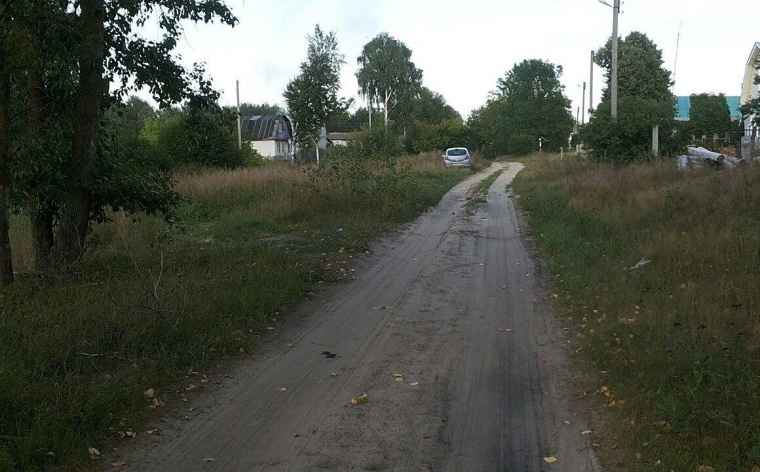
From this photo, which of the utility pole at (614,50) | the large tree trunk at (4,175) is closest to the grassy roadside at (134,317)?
the large tree trunk at (4,175)

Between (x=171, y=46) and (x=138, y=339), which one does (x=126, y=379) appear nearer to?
(x=138, y=339)

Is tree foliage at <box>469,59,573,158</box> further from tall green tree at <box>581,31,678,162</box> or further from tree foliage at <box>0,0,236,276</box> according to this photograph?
tree foliage at <box>0,0,236,276</box>

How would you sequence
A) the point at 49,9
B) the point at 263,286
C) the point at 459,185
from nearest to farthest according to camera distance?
the point at 49,9, the point at 263,286, the point at 459,185

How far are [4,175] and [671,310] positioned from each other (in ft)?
26.7

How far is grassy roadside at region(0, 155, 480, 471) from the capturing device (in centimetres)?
522

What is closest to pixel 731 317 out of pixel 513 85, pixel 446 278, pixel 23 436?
pixel 446 278

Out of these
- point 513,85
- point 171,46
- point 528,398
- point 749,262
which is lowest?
point 528,398

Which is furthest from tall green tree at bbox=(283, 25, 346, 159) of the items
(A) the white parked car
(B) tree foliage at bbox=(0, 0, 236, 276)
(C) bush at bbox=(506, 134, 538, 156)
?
(B) tree foliage at bbox=(0, 0, 236, 276)

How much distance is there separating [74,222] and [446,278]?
5.66m

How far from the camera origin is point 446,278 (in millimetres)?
11062

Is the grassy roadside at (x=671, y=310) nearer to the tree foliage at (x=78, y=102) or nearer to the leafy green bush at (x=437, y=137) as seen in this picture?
the tree foliage at (x=78, y=102)

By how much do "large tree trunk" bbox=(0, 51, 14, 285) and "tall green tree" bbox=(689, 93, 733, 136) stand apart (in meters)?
41.7

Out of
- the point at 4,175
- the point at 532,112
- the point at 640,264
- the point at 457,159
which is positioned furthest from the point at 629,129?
the point at 532,112

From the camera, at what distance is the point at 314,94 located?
46.9 metres
